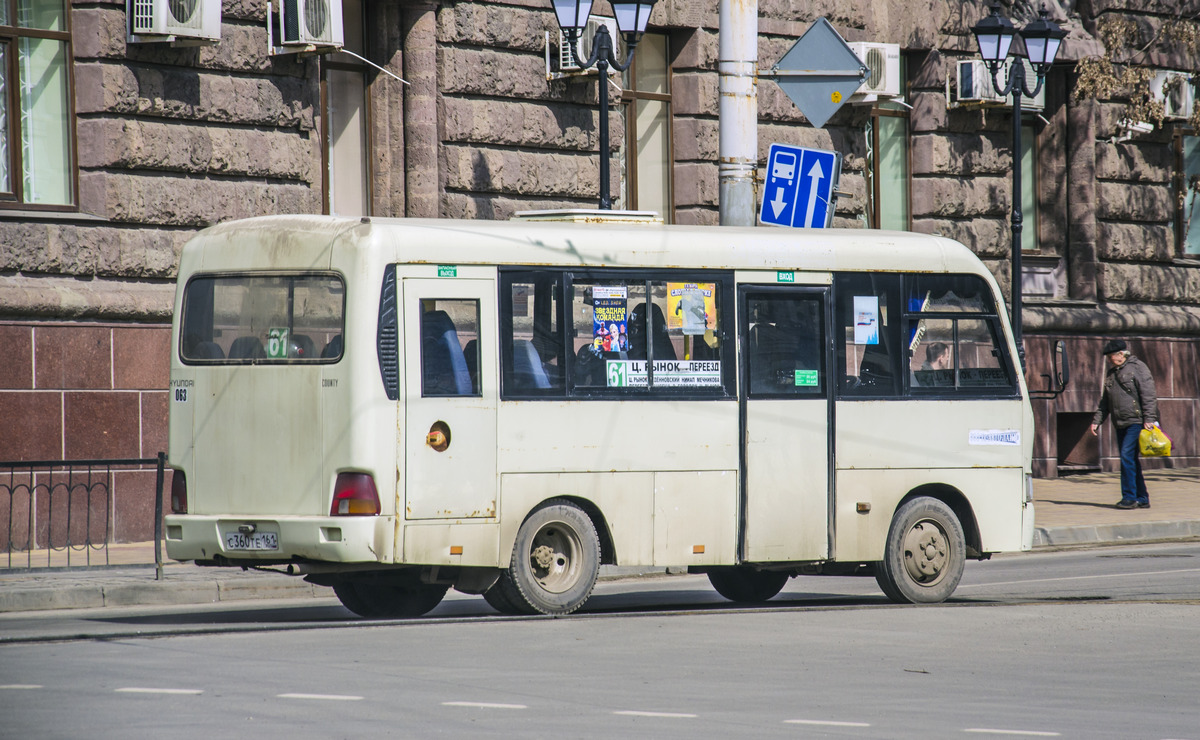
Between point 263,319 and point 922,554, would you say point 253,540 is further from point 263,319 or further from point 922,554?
point 922,554

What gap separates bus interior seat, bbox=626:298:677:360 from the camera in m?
11.9

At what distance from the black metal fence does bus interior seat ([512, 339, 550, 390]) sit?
476 cm

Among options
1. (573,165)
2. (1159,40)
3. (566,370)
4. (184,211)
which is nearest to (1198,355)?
(1159,40)

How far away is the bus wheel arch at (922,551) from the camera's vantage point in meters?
12.7

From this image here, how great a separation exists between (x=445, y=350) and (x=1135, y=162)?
58.3 feet

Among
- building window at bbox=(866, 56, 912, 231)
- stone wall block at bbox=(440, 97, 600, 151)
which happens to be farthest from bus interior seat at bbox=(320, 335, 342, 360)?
building window at bbox=(866, 56, 912, 231)

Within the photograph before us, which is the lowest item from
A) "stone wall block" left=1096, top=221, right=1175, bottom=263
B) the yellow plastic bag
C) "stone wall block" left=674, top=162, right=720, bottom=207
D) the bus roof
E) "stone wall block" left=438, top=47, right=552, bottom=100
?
the yellow plastic bag

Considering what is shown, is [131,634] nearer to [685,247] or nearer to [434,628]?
[434,628]

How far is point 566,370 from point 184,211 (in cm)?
673

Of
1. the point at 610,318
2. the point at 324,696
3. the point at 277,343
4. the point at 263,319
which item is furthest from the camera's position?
the point at 610,318

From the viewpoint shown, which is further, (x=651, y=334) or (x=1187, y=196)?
(x=1187, y=196)

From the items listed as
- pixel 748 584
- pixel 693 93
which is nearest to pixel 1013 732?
pixel 748 584

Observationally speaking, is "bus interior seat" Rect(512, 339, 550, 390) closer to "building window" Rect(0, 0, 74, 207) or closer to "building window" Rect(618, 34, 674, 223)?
"building window" Rect(0, 0, 74, 207)

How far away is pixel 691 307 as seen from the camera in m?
12.1
